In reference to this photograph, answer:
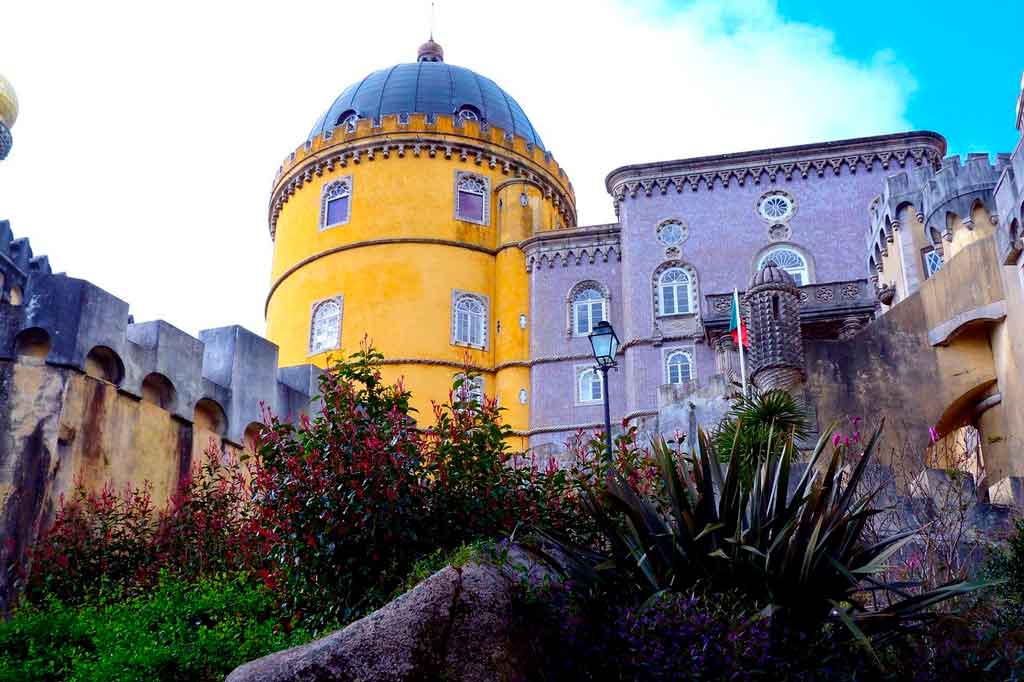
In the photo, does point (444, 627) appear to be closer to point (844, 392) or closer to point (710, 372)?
point (844, 392)

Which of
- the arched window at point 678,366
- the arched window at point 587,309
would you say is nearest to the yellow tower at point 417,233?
the arched window at point 587,309

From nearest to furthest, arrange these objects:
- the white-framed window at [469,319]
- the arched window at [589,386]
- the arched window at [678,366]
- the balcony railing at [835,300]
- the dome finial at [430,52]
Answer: the balcony railing at [835,300], the arched window at [678,366], the arched window at [589,386], the white-framed window at [469,319], the dome finial at [430,52]

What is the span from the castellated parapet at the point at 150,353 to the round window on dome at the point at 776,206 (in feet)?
59.6

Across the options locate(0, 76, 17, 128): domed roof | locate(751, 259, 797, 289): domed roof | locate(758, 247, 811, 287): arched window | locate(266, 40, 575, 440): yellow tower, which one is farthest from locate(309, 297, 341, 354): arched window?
locate(751, 259, 797, 289): domed roof

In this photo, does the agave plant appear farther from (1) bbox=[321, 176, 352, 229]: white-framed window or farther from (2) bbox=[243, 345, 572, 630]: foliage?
(1) bbox=[321, 176, 352, 229]: white-framed window

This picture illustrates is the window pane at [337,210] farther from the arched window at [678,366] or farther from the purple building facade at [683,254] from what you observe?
the arched window at [678,366]

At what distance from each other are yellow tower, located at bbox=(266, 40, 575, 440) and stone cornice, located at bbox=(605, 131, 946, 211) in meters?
4.25

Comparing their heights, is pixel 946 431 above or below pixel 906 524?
above

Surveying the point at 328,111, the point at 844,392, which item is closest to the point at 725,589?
the point at 844,392

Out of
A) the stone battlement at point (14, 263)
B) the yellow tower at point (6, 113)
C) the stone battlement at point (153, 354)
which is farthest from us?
the yellow tower at point (6, 113)

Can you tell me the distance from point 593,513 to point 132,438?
784 cm

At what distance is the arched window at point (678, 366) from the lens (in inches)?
1179

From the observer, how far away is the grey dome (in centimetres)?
3634

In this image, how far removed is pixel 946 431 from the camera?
1689cm
